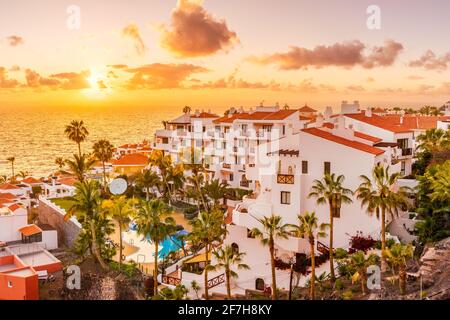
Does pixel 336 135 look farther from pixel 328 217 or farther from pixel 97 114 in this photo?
pixel 97 114

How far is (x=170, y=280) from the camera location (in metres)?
17.1

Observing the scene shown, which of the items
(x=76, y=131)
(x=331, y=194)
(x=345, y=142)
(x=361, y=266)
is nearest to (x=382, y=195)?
(x=331, y=194)

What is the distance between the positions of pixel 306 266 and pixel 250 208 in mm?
2896

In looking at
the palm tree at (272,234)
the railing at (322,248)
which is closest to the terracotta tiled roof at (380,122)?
the railing at (322,248)

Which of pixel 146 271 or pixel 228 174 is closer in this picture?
pixel 146 271

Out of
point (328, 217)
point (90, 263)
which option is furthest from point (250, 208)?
point (90, 263)

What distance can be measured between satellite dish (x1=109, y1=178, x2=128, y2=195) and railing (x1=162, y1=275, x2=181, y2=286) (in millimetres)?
16638

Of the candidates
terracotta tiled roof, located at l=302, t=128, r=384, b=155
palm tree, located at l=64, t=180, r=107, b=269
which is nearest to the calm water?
palm tree, located at l=64, t=180, r=107, b=269

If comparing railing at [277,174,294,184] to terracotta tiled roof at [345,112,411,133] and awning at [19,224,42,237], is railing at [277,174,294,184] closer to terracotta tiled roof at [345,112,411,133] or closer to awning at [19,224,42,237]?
terracotta tiled roof at [345,112,411,133]

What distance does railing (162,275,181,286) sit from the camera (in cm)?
1684

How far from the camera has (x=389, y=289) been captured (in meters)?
12.0

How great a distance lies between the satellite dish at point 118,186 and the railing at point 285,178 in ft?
60.8

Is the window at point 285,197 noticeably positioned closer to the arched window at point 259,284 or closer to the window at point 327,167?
the window at point 327,167
